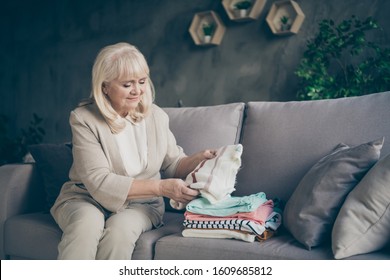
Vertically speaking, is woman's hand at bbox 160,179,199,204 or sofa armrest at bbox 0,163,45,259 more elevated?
woman's hand at bbox 160,179,199,204

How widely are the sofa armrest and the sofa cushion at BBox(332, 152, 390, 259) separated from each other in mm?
1470

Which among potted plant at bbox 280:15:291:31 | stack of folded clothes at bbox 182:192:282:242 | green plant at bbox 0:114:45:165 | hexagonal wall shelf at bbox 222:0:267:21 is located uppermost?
hexagonal wall shelf at bbox 222:0:267:21

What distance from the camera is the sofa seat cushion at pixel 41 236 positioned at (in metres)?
1.65

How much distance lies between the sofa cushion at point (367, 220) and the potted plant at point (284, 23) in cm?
193

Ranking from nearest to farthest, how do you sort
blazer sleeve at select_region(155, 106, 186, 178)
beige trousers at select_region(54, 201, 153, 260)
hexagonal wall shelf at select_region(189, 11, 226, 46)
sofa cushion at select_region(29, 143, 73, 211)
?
beige trousers at select_region(54, 201, 153, 260) → blazer sleeve at select_region(155, 106, 186, 178) → sofa cushion at select_region(29, 143, 73, 211) → hexagonal wall shelf at select_region(189, 11, 226, 46)

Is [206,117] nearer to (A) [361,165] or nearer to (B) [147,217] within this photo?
(B) [147,217]

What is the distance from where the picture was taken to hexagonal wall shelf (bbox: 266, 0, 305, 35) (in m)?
3.03

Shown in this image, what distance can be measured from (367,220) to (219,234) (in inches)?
19.9

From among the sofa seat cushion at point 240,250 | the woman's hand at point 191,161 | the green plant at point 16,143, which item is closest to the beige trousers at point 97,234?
the sofa seat cushion at point 240,250

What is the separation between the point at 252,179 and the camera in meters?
1.93

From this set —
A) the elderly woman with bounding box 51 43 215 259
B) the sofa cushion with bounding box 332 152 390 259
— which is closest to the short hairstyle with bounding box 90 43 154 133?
the elderly woman with bounding box 51 43 215 259

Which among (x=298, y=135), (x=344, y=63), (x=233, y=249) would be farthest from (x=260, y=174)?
(x=344, y=63)

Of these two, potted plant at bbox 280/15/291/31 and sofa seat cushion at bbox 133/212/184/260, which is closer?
sofa seat cushion at bbox 133/212/184/260

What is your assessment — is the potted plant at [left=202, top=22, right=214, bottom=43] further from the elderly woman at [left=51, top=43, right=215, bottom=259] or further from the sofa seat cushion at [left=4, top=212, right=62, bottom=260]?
the sofa seat cushion at [left=4, top=212, right=62, bottom=260]
